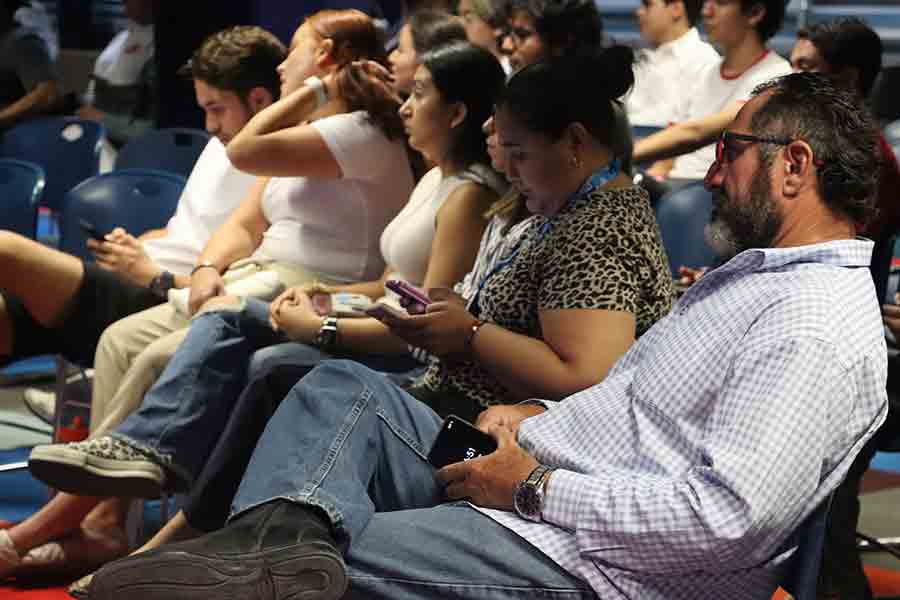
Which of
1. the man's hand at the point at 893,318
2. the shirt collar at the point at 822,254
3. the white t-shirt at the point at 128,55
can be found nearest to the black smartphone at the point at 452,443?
the shirt collar at the point at 822,254

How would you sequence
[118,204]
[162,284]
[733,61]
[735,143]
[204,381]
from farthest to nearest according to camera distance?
[733,61] → [118,204] → [162,284] → [204,381] → [735,143]

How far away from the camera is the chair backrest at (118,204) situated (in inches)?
181

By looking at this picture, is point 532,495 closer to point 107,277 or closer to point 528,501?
Result: point 528,501

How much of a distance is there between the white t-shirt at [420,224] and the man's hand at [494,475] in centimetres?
115

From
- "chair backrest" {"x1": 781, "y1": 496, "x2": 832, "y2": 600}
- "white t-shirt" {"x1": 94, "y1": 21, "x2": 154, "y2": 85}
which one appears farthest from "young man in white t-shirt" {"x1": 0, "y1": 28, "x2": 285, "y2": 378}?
"white t-shirt" {"x1": 94, "y1": 21, "x2": 154, "y2": 85}

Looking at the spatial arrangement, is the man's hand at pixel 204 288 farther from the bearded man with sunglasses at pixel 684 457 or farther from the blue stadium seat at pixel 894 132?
the blue stadium seat at pixel 894 132

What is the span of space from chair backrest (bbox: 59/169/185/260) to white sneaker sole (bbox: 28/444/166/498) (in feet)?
4.88

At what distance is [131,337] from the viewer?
382 centimetres

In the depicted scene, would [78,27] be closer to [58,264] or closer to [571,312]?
[58,264]

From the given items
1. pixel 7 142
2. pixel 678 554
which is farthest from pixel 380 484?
pixel 7 142

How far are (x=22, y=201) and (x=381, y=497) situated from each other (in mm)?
2757

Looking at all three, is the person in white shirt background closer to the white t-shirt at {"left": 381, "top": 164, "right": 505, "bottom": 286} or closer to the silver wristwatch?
the white t-shirt at {"left": 381, "top": 164, "right": 505, "bottom": 286}

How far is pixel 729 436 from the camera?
6.07 feet

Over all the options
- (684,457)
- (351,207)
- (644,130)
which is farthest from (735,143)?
(644,130)
